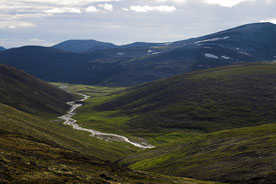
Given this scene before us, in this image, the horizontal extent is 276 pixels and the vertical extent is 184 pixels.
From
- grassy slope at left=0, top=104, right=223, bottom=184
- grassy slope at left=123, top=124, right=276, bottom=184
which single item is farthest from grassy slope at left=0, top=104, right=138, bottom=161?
grassy slope at left=0, top=104, right=223, bottom=184

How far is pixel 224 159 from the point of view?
290 ft

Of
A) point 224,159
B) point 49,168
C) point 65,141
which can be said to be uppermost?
point 49,168

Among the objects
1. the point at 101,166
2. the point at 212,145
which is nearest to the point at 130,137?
the point at 212,145

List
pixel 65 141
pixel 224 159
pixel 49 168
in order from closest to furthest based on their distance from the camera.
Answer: pixel 49 168 < pixel 224 159 < pixel 65 141

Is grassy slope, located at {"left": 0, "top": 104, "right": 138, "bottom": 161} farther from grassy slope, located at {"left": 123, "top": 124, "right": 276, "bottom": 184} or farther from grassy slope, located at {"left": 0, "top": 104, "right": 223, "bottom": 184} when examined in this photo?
grassy slope, located at {"left": 0, "top": 104, "right": 223, "bottom": 184}

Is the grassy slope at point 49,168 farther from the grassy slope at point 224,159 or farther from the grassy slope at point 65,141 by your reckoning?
the grassy slope at point 65,141

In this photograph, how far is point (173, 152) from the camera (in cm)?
11950

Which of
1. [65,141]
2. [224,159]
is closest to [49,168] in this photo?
[224,159]

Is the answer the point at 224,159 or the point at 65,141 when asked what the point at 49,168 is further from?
the point at 65,141

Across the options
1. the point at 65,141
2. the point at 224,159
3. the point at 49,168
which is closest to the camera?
the point at 49,168

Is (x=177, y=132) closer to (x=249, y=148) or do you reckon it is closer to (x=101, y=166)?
(x=249, y=148)

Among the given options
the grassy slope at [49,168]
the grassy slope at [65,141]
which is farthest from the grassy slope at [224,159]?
the grassy slope at [65,141]

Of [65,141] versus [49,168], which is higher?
[49,168]

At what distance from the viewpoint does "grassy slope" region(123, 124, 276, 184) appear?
72250 mm
